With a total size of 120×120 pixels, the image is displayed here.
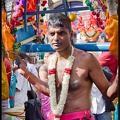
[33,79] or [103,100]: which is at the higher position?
[33,79]

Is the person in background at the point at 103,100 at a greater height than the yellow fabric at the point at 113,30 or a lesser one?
lesser

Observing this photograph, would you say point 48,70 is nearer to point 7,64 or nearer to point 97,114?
point 7,64

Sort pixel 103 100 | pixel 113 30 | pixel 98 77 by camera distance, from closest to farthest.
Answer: pixel 113 30 → pixel 98 77 → pixel 103 100

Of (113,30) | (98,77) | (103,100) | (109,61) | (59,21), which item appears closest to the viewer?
(113,30)

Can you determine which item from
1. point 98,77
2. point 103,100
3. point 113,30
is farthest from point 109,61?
point 113,30

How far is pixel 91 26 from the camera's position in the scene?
706 centimetres

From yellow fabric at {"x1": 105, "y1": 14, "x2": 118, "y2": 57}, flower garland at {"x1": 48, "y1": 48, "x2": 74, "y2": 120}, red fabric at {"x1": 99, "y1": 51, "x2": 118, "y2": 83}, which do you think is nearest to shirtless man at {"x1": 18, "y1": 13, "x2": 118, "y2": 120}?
flower garland at {"x1": 48, "y1": 48, "x2": 74, "y2": 120}

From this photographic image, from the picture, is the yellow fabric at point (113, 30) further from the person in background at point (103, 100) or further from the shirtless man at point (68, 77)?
the person in background at point (103, 100)

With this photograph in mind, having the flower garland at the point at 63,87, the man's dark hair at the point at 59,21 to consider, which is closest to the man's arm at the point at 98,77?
the flower garland at the point at 63,87

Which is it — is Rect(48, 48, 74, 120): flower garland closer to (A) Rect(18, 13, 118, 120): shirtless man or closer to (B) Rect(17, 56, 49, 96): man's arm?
(A) Rect(18, 13, 118, 120): shirtless man

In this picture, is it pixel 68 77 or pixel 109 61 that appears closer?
pixel 68 77

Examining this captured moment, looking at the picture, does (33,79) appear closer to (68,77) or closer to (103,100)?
(68,77)

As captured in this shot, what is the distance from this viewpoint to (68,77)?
10.3 feet

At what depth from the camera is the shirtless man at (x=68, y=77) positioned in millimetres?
3121
